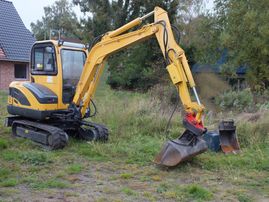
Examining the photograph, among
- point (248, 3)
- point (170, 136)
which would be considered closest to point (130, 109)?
point (170, 136)

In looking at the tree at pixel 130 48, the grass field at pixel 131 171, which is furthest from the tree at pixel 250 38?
the grass field at pixel 131 171

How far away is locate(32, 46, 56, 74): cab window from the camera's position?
9484 millimetres

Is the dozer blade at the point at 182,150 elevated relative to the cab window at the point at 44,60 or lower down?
lower down

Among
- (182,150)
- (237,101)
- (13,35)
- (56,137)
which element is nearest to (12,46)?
(13,35)

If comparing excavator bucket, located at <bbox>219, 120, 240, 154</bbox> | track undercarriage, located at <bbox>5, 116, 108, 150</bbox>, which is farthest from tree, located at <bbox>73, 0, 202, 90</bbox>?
excavator bucket, located at <bbox>219, 120, 240, 154</bbox>

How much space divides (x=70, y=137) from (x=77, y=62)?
191 cm

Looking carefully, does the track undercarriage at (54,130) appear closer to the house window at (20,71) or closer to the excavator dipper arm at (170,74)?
the excavator dipper arm at (170,74)

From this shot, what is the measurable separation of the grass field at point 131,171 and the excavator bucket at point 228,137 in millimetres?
272

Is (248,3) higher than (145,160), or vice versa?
(248,3)

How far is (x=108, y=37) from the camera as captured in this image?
359 inches

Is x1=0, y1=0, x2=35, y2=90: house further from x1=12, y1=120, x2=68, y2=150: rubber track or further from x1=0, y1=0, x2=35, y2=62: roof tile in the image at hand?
x1=12, y1=120, x2=68, y2=150: rubber track

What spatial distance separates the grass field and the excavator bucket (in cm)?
27

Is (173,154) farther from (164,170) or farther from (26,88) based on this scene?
(26,88)

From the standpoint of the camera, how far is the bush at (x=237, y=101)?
15240 mm
